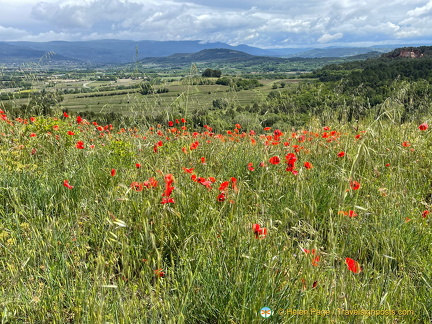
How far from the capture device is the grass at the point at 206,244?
4.72ft

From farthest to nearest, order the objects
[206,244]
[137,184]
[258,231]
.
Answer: [137,184] < [206,244] < [258,231]

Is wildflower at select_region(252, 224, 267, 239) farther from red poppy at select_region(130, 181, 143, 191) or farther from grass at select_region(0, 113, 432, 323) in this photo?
red poppy at select_region(130, 181, 143, 191)

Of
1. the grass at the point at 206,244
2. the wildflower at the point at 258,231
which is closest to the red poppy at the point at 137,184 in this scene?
the grass at the point at 206,244

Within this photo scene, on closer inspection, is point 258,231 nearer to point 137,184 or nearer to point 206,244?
point 206,244

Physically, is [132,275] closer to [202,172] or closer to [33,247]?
[33,247]

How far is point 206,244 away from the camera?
73.4 inches

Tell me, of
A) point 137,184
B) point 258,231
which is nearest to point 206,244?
point 258,231

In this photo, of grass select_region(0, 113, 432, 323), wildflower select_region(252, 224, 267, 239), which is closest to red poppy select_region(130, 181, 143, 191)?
grass select_region(0, 113, 432, 323)

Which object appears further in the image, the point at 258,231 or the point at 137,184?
the point at 137,184

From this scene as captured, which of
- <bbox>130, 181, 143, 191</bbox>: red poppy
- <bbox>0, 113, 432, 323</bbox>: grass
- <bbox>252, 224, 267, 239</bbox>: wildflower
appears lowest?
<bbox>0, 113, 432, 323</bbox>: grass

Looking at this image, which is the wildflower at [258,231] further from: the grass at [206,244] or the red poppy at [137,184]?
the red poppy at [137,184]

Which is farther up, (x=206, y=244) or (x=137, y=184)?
(x=137, y=184)

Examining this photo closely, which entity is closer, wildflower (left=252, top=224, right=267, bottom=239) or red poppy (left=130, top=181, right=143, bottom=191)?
wildflower (left=252, top=224, right=267, bottom=239)

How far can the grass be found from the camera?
1.44 m
